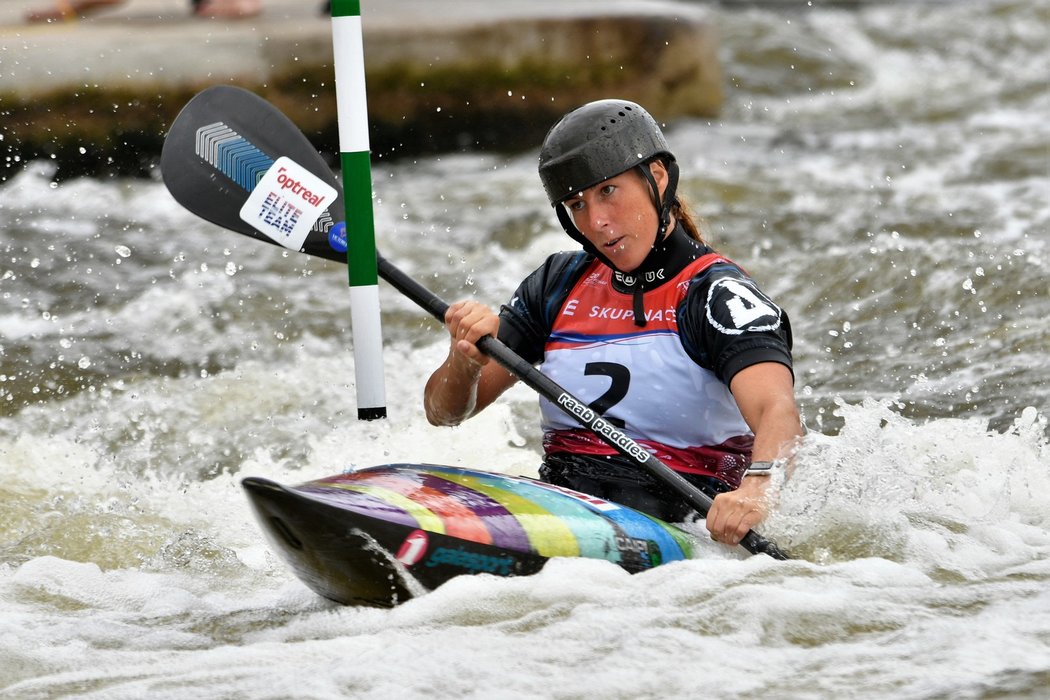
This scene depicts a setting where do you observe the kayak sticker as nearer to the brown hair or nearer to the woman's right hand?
the woman's right hand

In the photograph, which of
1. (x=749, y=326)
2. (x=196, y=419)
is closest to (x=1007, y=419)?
(x=749, y=326)

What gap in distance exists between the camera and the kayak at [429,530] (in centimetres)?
288

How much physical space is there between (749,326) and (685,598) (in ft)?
2.06

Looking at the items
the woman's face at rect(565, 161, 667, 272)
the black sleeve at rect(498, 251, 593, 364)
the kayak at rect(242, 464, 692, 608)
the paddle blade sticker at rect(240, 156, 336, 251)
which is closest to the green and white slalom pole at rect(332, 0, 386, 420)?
the paddle blade sticker at rect(240, 156, 336, 251)

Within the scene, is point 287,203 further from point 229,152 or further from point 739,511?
point 739,511

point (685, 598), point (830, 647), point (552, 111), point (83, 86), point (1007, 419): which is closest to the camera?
point (830, 647)

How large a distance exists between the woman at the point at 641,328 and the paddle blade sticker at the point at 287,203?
711 mm

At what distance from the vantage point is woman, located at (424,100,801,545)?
338cm

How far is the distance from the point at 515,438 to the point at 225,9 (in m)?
6.24

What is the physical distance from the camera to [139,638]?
3.19 meters

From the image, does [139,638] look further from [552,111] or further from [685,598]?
[552,111]

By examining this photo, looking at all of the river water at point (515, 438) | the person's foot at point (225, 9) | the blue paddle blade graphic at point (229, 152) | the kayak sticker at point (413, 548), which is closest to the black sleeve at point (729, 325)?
the river water at point (515, 438)

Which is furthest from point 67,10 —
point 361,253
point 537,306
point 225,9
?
point 537,306

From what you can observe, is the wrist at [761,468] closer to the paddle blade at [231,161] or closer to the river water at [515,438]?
the river water at [515,438]
